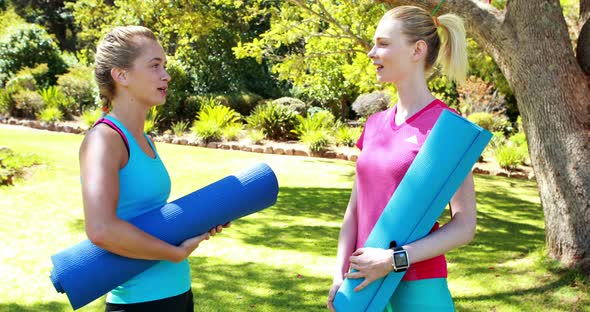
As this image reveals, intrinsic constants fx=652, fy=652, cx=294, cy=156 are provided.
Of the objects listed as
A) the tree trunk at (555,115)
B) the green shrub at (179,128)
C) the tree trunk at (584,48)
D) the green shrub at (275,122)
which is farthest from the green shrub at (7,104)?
the tree trunk at (584,48)

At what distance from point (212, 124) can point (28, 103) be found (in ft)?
17.9

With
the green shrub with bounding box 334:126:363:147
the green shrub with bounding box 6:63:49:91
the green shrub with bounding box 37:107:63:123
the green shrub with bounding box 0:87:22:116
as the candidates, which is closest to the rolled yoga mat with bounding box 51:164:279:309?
the green shrub with bounding box 334:126:363:147

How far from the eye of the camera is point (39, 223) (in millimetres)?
7020

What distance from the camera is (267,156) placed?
42.3 feet

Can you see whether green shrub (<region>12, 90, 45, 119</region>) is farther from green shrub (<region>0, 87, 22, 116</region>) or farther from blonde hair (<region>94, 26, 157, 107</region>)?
blonde hair (<region>94, 26, 157, 107</region>)

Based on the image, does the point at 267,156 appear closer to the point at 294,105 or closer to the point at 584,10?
the point at 294,105

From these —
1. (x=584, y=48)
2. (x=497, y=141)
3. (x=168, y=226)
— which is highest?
(x=584, y=48)

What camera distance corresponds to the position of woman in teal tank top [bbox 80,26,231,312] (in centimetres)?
192

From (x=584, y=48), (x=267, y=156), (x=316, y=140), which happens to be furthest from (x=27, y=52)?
(x=584, y=48)

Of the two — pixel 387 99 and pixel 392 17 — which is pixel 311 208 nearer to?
pixel 392 17

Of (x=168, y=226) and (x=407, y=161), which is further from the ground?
(x=407, y=161)

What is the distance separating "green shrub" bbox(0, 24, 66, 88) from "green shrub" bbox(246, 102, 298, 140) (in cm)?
761

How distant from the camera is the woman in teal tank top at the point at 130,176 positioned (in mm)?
1919

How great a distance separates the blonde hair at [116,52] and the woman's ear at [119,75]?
11 mm
